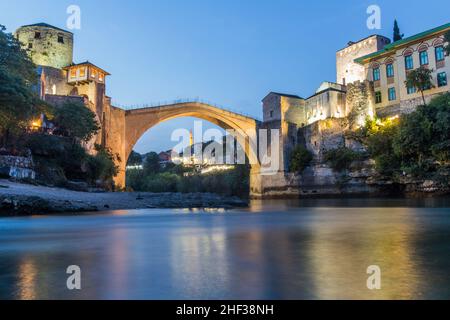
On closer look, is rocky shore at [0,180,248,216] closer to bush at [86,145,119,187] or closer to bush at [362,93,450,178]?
bush at [86,145,119,187]

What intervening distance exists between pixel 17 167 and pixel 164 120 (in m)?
23.6

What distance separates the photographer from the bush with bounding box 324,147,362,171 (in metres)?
35.9

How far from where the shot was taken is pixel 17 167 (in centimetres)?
1945

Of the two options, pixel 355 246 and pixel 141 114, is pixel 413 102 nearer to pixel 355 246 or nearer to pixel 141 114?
pixel 141 114

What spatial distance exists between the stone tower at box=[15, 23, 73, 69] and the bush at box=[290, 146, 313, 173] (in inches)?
1230

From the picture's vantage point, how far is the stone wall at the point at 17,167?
1811 cm

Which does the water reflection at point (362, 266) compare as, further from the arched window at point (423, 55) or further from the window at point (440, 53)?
the arched window at point (423, 55)

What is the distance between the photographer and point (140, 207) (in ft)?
52.5

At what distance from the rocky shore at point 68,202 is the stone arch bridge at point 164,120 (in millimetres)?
18671

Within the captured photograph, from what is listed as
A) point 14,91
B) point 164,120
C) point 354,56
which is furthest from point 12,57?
point 354,56

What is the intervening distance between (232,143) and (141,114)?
22580mm

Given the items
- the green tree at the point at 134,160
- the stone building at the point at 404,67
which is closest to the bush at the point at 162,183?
the green tree at the point at 134,160
